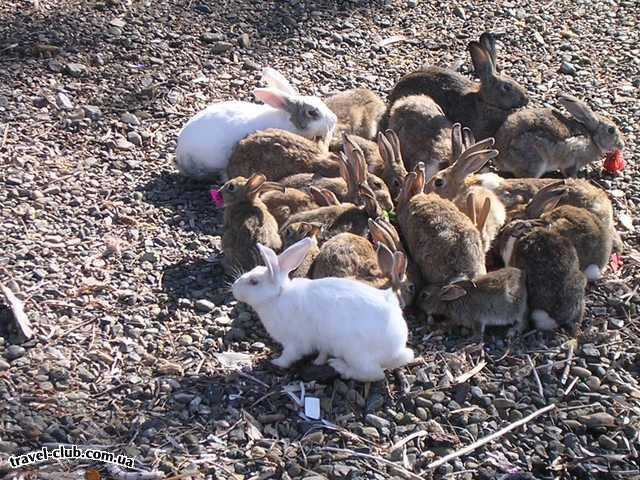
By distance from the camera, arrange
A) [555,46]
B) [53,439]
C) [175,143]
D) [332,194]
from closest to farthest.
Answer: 1. [53,439]
2. [332,194]
3. [175,143]
4. [555,46]

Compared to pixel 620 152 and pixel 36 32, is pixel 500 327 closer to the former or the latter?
pixel 620 152

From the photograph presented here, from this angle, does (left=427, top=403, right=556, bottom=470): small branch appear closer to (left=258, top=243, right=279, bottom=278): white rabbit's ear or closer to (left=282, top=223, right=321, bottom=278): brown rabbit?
(left=258, top=243, right=279, bottom=278): white rabbit's ear

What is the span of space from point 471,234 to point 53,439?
107 inches

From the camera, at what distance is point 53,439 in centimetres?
461

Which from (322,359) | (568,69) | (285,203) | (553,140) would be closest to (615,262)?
(553,140)

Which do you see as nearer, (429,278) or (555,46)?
(429,278)

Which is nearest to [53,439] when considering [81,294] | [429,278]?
[81,294]

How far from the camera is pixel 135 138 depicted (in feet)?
24.8

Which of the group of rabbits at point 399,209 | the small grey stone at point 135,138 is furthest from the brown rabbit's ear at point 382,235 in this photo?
the small grey stone at point 135,138

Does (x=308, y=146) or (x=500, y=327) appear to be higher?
(x=308, y=146)

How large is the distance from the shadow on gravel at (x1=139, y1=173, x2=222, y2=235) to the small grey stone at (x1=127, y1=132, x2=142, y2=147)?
420 mm

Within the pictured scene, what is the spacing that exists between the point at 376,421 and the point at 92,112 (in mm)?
3841

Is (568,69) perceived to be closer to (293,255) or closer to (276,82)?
(276,82)

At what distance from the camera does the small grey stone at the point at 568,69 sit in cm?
909
